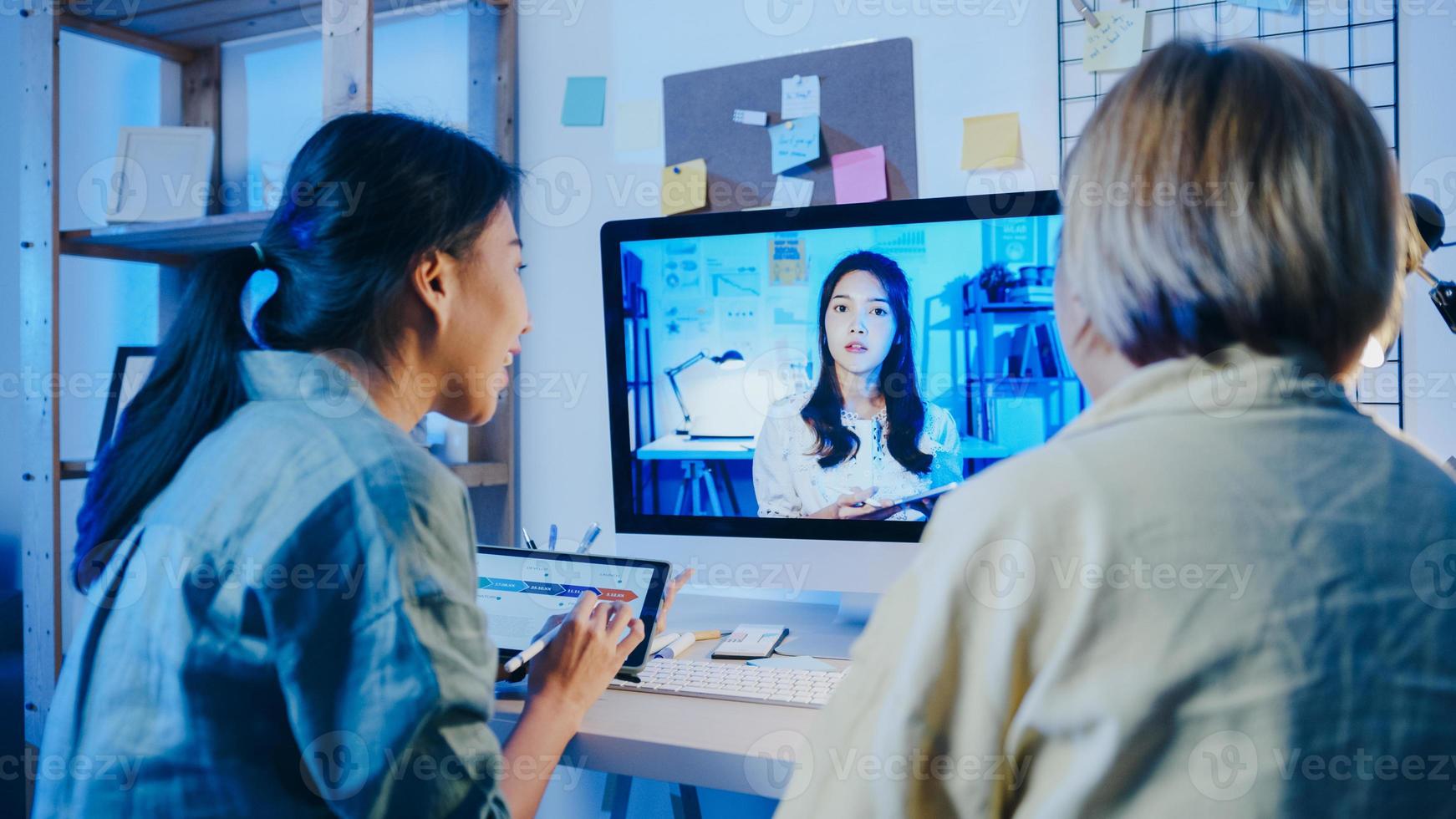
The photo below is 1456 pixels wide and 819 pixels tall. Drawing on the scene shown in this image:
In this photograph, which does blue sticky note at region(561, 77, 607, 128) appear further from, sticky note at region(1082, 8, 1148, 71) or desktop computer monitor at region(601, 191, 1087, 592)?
sticky note at region(1082, 8, 1148, 71)

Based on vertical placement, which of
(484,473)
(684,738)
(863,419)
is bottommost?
(684,738)

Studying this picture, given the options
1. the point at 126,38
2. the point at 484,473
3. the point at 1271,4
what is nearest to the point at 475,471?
the point at 484,473

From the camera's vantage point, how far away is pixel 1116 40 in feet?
4.79

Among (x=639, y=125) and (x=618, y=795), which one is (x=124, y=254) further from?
(x=618, y=795)

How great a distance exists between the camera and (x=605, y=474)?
182cm

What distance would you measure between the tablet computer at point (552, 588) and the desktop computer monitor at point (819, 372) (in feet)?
0.52

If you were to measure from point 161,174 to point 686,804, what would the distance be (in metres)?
1.52

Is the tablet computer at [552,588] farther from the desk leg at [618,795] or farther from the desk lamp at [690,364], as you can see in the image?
the desk leg at [618,795]

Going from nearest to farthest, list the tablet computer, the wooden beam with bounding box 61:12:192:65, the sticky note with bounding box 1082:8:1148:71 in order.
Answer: the tablet computer
the sticky note with bounding box 1082:8:1148:71
the wooden beam with bounding box 61:12:192:65

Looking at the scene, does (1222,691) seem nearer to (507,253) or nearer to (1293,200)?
(1293,200)

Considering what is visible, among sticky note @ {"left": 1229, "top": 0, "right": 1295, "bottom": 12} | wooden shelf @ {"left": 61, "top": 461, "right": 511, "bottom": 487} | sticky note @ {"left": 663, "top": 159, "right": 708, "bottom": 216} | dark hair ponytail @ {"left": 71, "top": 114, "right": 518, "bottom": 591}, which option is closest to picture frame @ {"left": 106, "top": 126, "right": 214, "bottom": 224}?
wooden shelf @ {"left": 61, "top": 461, "right": 511, "bottom": 487}

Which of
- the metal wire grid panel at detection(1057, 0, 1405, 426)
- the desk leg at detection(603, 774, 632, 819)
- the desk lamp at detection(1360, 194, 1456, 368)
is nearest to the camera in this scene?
the desk lamp at detection(1360, 194, 1456, 368)

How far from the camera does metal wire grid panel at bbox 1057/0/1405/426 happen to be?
4.41 feet

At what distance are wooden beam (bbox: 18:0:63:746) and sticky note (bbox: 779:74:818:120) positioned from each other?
4.09 feet
